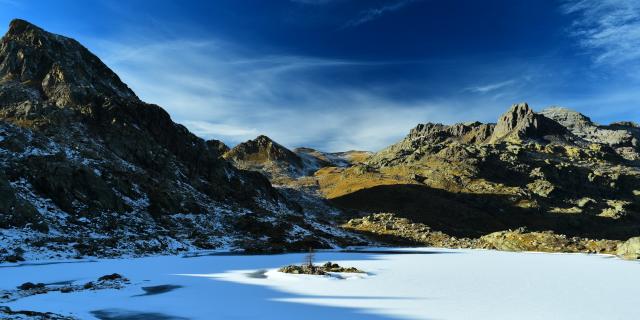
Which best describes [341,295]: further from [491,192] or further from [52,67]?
[491,192]

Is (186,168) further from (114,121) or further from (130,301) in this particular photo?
(130,301)

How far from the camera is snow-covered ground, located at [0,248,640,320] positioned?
1714cm

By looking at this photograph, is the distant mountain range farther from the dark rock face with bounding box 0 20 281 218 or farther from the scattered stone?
the scattered stone

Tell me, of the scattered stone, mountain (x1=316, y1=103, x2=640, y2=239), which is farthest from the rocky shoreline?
the scattered stone

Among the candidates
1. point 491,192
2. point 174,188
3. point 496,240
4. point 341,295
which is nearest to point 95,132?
point 174,188

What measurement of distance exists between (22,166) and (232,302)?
49.0 m

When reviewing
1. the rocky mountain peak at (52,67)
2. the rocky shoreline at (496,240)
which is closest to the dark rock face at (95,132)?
the rocky mountain peak at (52,67)

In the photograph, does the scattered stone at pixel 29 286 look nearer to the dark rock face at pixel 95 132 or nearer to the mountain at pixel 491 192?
the dark rock face at pixel 95 132

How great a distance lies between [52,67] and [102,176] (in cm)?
4955

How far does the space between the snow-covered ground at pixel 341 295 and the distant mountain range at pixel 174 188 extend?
60.0ft

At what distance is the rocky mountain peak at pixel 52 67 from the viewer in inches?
3634

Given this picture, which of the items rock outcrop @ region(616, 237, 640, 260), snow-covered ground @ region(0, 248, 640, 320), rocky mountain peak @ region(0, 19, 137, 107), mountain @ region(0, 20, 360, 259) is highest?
rocky mountain peak @ region(0, 19, 137, 107)

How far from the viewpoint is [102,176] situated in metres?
64.5

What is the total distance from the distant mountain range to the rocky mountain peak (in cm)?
32
